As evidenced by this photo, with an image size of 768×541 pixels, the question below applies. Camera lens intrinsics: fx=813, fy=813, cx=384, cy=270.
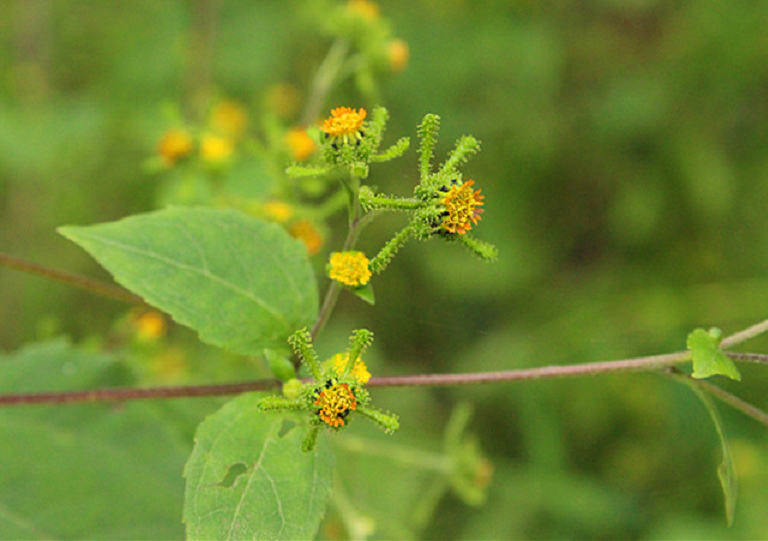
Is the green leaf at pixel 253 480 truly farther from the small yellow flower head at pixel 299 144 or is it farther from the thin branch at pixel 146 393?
the small yellow flower head at pixel 299 144

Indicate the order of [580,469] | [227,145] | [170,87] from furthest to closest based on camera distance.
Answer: [170,87], [580,469], [227,145]

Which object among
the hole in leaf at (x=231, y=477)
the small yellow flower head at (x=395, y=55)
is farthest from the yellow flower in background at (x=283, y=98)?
the hole in leaf at (x=231, y=477)

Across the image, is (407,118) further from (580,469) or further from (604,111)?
(580,469)

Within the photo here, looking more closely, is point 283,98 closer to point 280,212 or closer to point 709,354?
point 280,212

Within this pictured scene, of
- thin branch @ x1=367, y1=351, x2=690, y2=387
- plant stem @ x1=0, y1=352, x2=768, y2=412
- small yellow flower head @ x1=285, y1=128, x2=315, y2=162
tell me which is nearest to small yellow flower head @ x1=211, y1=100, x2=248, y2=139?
small yellow flower head @ x1=285, y1=128, x2=315, y2=162

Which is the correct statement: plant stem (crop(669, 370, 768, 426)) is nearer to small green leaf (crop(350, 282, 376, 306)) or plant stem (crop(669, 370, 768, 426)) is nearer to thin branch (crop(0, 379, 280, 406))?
small green leaf (crop(350, 282, 376, 306))

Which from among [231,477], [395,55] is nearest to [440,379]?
[231,477]

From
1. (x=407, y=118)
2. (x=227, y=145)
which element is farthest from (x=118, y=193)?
Answer: (x=227, y=145)
